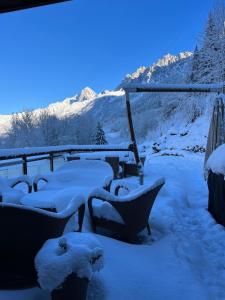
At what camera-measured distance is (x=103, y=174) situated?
4.50 meters

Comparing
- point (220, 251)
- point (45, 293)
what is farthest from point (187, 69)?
point (45, 293)

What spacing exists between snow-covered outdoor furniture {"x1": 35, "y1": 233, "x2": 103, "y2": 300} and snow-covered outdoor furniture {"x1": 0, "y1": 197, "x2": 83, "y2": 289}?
0.38 ft

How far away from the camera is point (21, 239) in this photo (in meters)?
1.96

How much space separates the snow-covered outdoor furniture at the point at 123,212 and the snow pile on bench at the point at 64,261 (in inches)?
44.8

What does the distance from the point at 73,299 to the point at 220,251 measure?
198cm

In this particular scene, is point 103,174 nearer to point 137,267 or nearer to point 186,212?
point 186,212

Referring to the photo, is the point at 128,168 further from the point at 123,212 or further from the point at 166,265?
the point at 166,265

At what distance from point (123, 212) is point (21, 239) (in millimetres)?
1278

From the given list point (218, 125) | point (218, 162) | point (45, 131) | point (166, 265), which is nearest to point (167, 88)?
point (218, 125)

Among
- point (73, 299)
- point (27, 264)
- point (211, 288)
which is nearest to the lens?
point (73, 299)

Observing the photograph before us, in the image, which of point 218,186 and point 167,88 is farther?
point 167,88

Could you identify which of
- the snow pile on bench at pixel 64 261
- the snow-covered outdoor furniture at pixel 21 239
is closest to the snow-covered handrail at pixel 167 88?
the snow-covered outdoor furniture at pixel 21 239

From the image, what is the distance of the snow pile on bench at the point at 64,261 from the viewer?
1.72 meters

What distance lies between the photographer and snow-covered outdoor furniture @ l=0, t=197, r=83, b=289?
193cm
